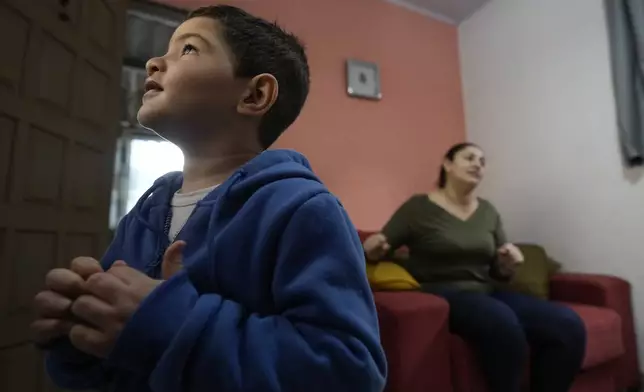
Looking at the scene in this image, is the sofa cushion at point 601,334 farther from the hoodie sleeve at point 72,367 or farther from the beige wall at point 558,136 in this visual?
the hoodie sleeve at point 72,367

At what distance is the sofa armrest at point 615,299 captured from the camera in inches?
67.6

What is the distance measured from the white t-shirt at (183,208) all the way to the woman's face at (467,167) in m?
1.38

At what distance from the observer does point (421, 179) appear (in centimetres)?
255

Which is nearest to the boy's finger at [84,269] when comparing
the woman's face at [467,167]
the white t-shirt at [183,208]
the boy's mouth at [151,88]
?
the white t-shirt at [183,208]

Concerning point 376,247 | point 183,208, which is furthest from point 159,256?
point 376,247

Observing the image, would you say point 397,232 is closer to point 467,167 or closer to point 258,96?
point 467,167

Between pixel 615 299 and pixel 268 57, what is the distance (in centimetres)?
175

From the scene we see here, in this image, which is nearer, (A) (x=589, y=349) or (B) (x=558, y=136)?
(A) (x=589, y=349)

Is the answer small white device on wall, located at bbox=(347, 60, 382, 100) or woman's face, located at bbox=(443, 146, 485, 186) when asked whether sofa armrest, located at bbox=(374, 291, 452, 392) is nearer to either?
woman's face, located at bbox=(443, 146, 485, 186)

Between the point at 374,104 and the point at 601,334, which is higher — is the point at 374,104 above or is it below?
above

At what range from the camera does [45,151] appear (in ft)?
4.08

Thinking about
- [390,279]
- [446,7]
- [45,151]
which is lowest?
[390,279]

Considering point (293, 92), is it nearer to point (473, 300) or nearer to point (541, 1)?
point (473, 300)

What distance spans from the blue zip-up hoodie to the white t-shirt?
0.09 ft
